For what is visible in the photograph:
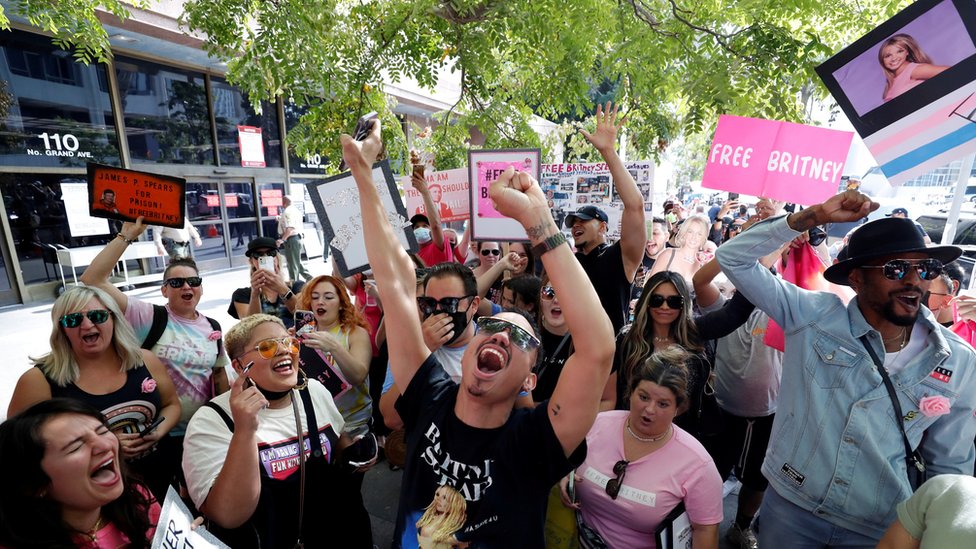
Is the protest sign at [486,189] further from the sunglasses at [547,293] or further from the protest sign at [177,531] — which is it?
the protest sign at [177,531]

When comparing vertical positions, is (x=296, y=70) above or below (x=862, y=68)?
above

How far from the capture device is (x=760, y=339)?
2.96 meters

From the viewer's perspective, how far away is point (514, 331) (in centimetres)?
174

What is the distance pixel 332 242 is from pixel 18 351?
6662 mm

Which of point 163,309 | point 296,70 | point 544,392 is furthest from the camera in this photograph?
point 296,70

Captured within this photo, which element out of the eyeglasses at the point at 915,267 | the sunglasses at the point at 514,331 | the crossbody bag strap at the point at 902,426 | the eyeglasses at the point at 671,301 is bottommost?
the crossbody bag strap at the point at 902,426

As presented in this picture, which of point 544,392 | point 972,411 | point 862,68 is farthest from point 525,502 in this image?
point 862,68

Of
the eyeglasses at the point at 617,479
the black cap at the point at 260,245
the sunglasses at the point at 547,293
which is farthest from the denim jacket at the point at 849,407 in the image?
the black cap at the point at 260,245

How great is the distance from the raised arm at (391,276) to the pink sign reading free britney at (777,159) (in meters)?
2.43

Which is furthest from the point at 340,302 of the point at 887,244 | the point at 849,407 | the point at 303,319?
the point at 887,244

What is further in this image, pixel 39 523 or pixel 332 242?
pixel 332 242

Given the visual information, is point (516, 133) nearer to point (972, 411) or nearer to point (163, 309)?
point (163, 309)

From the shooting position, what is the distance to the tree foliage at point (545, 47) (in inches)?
130

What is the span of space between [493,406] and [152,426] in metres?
2.15
